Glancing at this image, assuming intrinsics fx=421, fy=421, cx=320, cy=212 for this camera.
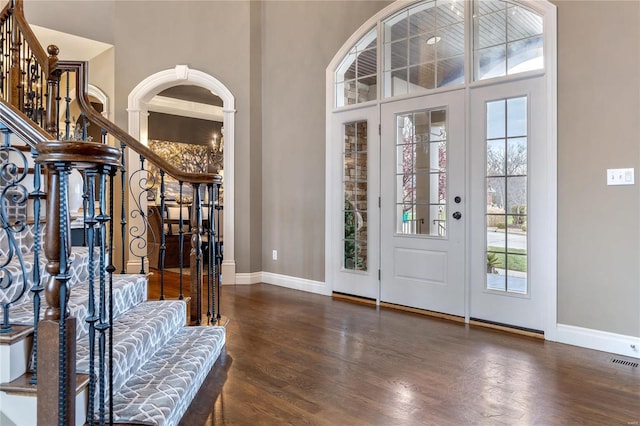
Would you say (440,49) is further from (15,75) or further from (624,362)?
(15,75)

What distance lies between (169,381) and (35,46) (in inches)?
98.1

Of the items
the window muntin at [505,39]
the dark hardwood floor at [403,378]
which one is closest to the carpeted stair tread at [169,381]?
the dark hardwood floor at [403,378]

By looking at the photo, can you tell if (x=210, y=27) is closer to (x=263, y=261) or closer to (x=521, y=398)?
(x=263, y=261)

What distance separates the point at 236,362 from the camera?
8.91ft

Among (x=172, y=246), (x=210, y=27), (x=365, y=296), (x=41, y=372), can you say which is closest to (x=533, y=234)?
(x=365, y=296)

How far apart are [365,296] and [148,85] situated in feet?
12.3

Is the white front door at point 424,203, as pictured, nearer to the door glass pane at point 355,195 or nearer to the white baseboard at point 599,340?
the door glass pane at point 355,195

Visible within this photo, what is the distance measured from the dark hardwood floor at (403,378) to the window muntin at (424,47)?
224cm

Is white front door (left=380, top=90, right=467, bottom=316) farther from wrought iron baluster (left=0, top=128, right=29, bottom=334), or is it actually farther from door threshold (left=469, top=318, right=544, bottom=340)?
wrought iron baluster (left=0, top=128, right=29, bottom=334)

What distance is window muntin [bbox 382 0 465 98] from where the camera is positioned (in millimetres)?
3797

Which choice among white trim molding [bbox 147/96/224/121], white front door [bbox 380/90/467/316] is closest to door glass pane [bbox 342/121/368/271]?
white front door [bbox 380/90/467/316]

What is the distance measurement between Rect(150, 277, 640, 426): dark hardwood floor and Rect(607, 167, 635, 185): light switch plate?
1.21m

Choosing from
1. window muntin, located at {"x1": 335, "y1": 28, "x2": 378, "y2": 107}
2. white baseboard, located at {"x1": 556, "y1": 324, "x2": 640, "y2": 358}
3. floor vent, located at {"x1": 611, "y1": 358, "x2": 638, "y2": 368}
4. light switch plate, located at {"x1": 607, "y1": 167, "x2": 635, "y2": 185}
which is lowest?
floor vent, located at {"x1": 611, "y1": 358, "x2": 638, "y2": 368}

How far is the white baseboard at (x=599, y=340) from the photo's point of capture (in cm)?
289
